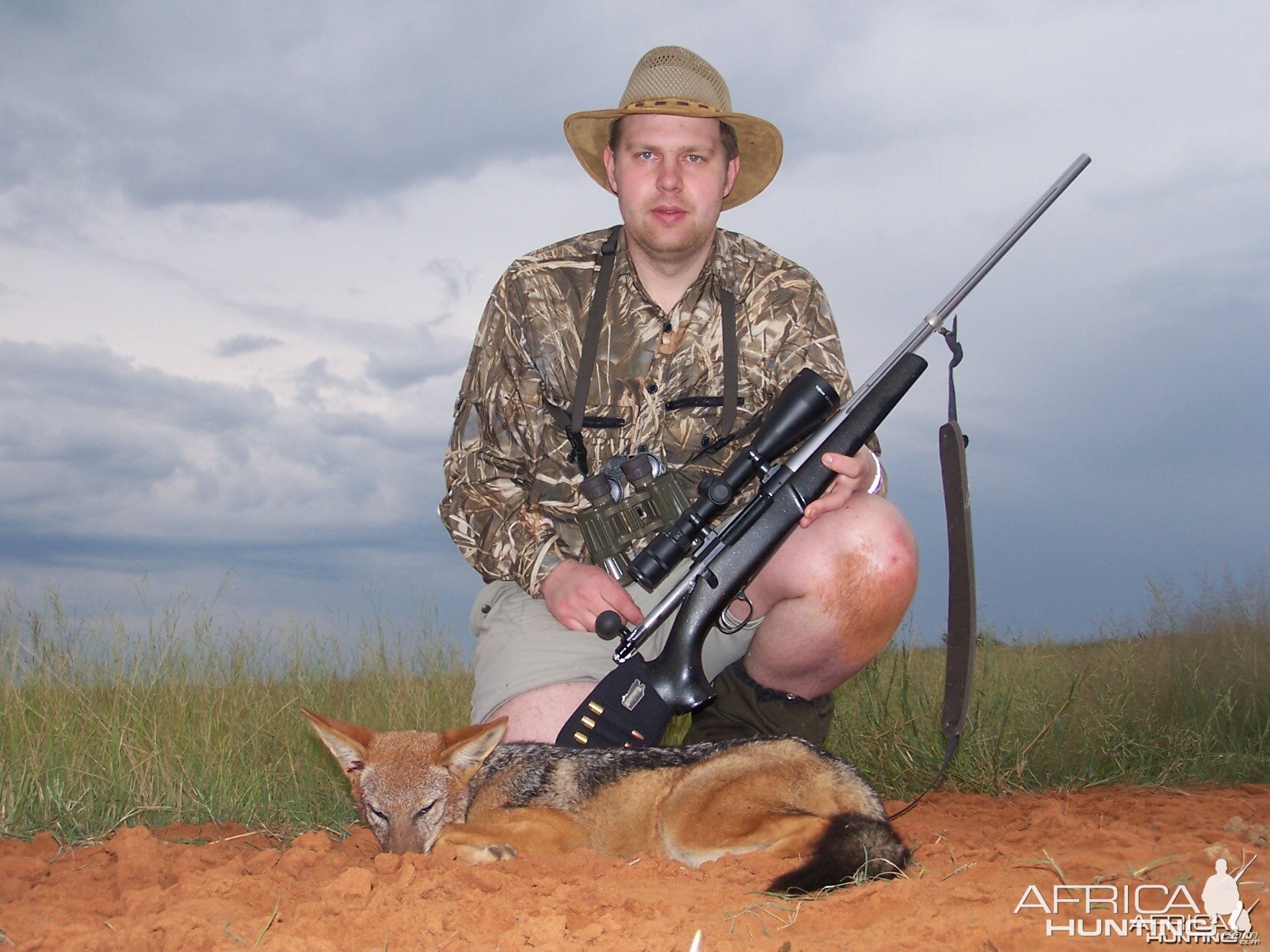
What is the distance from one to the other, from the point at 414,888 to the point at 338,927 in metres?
0.30

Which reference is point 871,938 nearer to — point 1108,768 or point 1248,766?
point 1108,768

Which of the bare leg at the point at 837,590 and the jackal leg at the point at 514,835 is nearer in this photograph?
the jackal leg at the point at 514,835

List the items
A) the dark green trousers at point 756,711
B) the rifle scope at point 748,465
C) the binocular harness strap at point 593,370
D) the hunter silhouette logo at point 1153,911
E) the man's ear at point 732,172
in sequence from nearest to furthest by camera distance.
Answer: the hunter silhouette logo at point 1153,911, the rifle scope at point 748,465, the dark green trousers at point 756,711, the binocular harness strap at point 593,370, the man's ear at point 732,172

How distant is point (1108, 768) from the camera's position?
252 inches

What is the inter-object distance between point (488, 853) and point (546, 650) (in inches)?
55.0

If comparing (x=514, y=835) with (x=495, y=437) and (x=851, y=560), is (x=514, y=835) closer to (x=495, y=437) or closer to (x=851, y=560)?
(x=851, y=560)

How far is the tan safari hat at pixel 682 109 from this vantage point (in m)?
5.39

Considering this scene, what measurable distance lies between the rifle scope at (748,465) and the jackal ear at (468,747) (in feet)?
3.26

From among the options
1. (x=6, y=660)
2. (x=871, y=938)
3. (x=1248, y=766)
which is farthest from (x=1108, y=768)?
(x=6, y=660)

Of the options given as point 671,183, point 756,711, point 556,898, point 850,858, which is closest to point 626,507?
point 756,711

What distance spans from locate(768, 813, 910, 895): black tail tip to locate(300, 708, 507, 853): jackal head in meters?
1.35

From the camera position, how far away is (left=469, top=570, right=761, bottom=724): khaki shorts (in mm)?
5082

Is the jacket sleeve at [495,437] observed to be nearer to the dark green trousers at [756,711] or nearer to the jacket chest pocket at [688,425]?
the jacket chest pocket at [688,425]

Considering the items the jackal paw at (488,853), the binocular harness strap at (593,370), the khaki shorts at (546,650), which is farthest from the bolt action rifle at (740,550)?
the jackal paw at (488,853)
